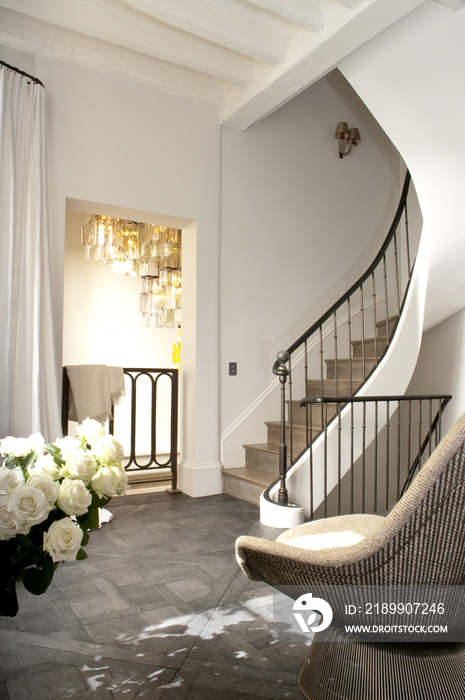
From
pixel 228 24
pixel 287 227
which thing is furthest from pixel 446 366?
pixel 228 24

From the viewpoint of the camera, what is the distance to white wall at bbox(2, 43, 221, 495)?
11.4 ft

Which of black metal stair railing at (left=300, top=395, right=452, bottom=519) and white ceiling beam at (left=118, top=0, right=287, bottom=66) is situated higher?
white ceiling beam at (left=118, top=0, right=287, bottom=66)

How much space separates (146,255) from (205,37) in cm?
210

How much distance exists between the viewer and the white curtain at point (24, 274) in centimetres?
303

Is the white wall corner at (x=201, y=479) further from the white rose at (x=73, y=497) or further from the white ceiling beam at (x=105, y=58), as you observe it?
the white ceiling beam at (x=105, y=58)

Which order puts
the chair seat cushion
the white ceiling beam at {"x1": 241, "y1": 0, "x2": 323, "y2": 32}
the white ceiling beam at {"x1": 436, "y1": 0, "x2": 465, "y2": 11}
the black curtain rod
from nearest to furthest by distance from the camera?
1. the chair seat cushion
2. the white ceiling beam at {"x1": 436, "y1": 0, "x2": 465, "y2": 11}
3. the white ceiling beam at {"x1": 241, "y1": 0, "x2": 323, "y2": 32}
4. the black curtain rod

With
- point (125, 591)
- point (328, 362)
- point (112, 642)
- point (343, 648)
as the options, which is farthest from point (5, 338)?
point (328, 362)

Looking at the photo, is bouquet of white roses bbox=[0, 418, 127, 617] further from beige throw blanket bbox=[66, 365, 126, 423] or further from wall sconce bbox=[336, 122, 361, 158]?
wall sconce bbox=[336, 122, 361, 158]

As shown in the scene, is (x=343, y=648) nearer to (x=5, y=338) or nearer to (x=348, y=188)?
(x=5, y=338)

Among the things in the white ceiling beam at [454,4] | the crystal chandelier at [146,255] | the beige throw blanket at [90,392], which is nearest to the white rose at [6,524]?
the beige throw blanket at [90,392]

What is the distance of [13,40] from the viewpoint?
3.31 m

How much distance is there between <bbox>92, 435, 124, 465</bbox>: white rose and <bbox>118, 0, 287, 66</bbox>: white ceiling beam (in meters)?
2.83

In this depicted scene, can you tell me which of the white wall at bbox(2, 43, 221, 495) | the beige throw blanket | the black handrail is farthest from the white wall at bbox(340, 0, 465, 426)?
the beige throw blanket

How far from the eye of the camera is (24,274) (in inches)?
124
